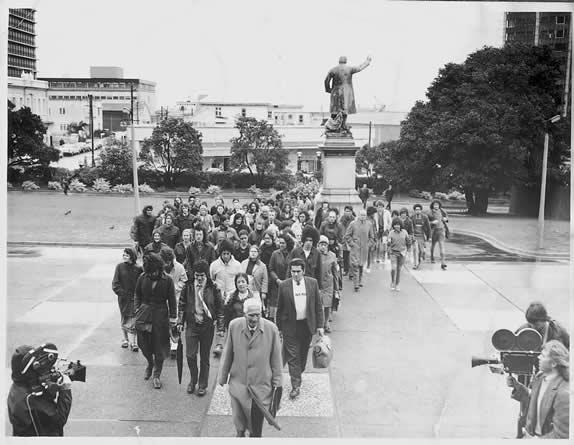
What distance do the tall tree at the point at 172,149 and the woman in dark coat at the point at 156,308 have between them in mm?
6918

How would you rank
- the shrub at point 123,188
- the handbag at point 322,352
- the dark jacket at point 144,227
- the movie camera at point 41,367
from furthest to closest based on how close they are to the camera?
the shrub at point 123,188 < the dark jacket at point 144,227 < the handbag at point 322,352 < the movie camera at point 41,367

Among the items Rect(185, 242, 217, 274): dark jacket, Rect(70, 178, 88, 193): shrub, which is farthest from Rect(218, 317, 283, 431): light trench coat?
Rect(70, 178, 88, 193): shrub

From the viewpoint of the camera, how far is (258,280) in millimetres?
7082

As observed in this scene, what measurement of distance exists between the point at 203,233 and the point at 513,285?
518 cm

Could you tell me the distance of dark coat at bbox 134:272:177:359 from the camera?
6.25 m

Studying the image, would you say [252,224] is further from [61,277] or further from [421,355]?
[421,355]

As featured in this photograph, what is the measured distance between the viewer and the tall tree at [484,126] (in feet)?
34.2

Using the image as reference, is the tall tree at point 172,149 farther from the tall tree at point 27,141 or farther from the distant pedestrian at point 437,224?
the distant pedestrian at point 437,224

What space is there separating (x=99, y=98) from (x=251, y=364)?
20.4 ft

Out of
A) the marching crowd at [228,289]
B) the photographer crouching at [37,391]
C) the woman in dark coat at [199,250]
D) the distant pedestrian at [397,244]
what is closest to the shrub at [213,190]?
the marching crowd at [228,289]

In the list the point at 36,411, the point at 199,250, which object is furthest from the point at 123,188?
the point at 36,411

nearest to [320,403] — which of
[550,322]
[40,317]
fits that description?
[550,322]

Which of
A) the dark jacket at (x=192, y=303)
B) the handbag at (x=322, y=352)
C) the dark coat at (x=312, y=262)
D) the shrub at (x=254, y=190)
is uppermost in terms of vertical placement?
the shrub at (x=254, y=190)

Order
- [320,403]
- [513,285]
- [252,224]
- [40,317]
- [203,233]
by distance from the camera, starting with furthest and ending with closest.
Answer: [252,224], [513,285], [40,317], [203,233], [320,403]
